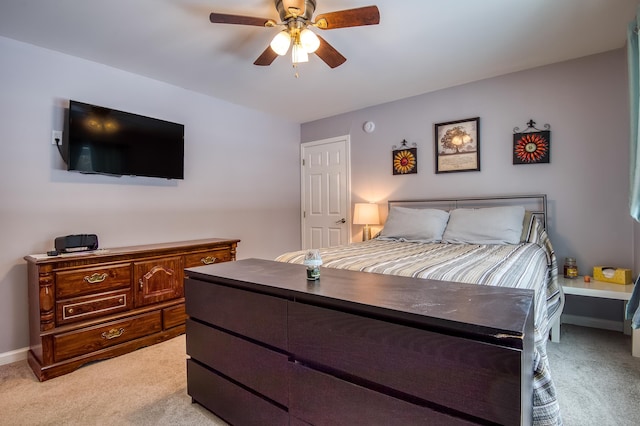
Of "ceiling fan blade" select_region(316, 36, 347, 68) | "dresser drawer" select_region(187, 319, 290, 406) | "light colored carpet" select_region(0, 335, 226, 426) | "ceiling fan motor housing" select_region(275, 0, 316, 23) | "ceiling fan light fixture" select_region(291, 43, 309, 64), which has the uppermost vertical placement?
"ceiling fan motor housing" select_region(275, 0, 316, 23)

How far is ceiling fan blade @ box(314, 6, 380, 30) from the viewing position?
183 cm

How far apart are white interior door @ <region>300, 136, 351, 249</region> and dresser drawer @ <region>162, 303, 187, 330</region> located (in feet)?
7.23

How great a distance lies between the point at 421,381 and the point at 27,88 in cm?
333

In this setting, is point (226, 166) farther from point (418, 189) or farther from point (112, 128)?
point (418, 189)

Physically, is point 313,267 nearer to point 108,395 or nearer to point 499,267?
point 499,267

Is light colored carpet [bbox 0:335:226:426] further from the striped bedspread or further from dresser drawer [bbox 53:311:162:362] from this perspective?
the striped bedspread

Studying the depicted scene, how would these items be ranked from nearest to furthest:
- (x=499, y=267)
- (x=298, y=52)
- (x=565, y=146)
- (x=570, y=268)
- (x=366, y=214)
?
(x=499, y=267)
(x=298, y=52)
(x=570, y=268)
(x=565, y=146)
(x=366, y=214)

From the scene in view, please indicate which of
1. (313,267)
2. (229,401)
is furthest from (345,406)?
(229,401)

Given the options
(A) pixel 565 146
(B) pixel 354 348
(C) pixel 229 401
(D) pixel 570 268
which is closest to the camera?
(B) pixel 354 348

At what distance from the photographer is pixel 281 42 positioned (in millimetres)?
2037

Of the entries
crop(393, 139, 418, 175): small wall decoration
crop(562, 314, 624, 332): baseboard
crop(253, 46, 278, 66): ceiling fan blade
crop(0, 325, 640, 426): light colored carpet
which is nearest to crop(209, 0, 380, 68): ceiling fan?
crop(253, 46, 278, 66): ceiling fan blade

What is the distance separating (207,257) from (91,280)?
38.1 inches

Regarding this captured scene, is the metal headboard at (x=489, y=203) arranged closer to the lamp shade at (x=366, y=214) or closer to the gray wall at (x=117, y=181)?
the lamp shade at (x=366, y=214)

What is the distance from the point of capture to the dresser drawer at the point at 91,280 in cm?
223
